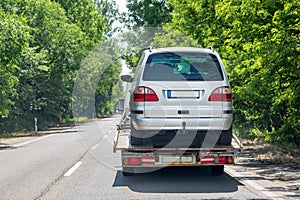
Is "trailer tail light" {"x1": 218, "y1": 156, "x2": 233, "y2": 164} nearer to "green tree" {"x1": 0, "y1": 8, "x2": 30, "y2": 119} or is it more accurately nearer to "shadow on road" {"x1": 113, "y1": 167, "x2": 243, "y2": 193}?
"shadow on road" {"x1": 113, "y1": 167, "x2": 243, "y2": 193}

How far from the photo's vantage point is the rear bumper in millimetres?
7832

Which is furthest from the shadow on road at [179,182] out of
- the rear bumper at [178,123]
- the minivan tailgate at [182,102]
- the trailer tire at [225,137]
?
the minivan tailgate at [182,102]

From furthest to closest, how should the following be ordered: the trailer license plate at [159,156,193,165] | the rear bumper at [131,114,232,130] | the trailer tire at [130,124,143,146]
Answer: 1. the trailer tire at [130,124,143,146]
2. the trailer license plate at [159,156,193,165]
3. the rear bumper at [131,114,232,130]

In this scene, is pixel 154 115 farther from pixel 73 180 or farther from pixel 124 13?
pixel 124 13

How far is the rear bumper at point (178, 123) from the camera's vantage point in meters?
7.83

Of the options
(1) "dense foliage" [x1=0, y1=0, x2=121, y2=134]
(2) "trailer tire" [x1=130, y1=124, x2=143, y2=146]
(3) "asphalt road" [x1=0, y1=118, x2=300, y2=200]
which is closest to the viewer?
(3) "asphalt road" [x1=0, y1=118, x2=300, y2=200]

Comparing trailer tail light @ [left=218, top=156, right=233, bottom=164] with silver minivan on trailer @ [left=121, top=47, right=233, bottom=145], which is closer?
silver minivan on trailer @ [left=121, top=47, right=233, bottom=145]

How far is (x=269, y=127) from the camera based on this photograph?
1708cm

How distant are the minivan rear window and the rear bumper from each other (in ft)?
2.44

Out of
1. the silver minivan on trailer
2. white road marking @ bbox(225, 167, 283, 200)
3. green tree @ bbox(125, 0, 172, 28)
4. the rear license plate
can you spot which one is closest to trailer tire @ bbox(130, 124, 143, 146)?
the silver minivan on trailer

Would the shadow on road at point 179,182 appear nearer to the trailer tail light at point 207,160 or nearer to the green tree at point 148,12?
the trailer tail light at point 207,160

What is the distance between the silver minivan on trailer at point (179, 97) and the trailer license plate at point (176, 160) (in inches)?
18.9

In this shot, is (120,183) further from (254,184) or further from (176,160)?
(254,184)

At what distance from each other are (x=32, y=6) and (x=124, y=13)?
12.5m
